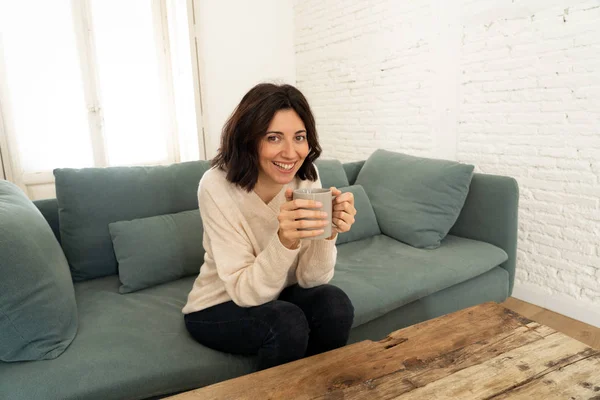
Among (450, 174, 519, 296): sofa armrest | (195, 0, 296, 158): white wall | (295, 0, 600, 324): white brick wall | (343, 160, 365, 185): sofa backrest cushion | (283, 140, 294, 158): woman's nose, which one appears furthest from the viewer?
(195, 0, 296, 158): white wall

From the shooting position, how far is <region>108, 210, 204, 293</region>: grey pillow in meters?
1.55

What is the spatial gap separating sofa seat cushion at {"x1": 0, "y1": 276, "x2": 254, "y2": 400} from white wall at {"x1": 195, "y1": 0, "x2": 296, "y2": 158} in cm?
280

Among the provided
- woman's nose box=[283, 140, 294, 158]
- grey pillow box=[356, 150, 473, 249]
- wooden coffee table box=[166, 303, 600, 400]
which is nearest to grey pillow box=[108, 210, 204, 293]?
woman's nose box=[283, 140, 294, 158]

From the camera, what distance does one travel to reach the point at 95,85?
3494 mm

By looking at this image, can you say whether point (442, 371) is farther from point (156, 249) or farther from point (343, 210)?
point (156, 249)

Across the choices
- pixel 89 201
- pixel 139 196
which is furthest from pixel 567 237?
pixel 89 201

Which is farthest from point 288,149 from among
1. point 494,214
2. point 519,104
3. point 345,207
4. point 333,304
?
point 519,104

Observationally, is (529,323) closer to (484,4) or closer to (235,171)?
(235,171)

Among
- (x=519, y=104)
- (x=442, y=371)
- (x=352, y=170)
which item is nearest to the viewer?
(x=442, y=371)

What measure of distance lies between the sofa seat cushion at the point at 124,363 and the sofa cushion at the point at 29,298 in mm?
38

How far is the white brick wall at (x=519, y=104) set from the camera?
2.07 metres

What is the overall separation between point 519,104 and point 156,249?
6.80 ft

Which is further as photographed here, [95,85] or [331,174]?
[95,85]

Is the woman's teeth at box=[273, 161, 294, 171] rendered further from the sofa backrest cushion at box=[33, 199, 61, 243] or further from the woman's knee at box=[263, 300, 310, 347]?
the sofa backrest cushion at box=[33, 199, 61, 243]
